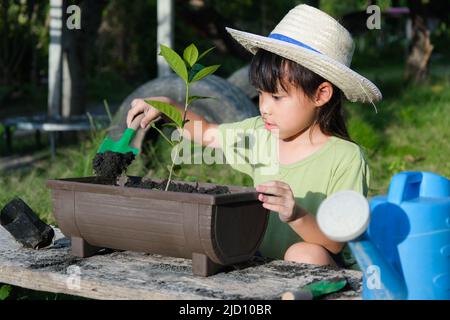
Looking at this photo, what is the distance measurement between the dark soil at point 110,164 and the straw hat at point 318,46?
0.49 metres

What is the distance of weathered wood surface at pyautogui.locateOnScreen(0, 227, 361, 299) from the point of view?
1.87 meters

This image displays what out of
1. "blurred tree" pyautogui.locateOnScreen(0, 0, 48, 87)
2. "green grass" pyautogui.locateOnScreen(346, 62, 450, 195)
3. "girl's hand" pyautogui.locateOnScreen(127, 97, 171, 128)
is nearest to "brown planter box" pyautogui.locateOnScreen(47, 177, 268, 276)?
"girl's hand" pyautogui.locateOnScreen(127, 97, 171, 128)

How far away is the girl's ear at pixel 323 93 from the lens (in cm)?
244

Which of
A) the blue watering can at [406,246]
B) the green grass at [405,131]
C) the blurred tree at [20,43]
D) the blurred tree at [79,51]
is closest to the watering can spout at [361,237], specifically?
the blue watering can at [406,246]

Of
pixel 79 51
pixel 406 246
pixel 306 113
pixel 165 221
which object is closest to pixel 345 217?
pixel 406 246

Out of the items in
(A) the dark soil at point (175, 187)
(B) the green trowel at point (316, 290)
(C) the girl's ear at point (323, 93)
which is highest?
(C) the girl's ear at point (323, 93)

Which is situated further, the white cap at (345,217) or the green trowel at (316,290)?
the green trowel at (316,290)

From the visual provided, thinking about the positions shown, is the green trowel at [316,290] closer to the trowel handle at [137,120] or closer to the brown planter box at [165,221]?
the brown planter box at [165,221]

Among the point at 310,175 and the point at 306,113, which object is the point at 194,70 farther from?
the point at 310,175

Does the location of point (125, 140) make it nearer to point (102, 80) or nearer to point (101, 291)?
point (101, 291)

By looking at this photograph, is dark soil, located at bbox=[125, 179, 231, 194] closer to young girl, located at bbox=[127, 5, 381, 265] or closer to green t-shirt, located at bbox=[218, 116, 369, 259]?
young girl, located at bbox=[127, 5, 381, 265]

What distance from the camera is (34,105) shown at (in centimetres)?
1103

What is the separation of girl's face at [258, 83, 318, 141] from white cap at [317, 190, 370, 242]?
2.70 ft
